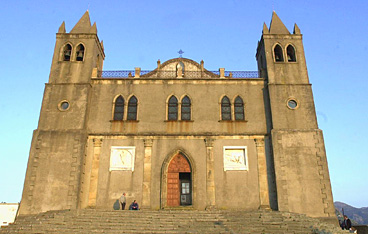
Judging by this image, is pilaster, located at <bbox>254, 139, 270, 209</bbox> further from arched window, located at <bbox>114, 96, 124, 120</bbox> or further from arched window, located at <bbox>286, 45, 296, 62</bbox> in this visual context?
arched window, located at <bbox>114, 96, 124, 120</bbox>

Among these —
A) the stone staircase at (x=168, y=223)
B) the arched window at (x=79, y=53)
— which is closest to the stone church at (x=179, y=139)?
the arched window at (x=79, y=53)

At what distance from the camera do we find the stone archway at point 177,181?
18250 mm

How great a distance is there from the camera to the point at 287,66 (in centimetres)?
2083

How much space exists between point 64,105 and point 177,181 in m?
8.30

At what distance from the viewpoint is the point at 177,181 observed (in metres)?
18.7

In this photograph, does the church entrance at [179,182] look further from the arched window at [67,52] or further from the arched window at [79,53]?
the arched window at [67,52]

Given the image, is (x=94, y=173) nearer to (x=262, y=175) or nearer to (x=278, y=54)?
(x=262, y=175)

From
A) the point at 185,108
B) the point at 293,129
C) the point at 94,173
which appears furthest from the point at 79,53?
the point at 293,129

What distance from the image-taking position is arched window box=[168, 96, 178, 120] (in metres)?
20.1

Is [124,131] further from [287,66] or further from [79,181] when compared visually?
[287,66]

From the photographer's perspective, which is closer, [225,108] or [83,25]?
[225,108]

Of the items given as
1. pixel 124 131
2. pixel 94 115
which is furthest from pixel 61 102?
pixel 124 131

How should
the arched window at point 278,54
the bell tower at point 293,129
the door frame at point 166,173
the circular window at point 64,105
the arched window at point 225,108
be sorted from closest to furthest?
the bell tower at point 293,129 → the door frame at point 166,173 → the circular window at point 64,105 → the arched window at point 225,108 → the arched window at point 278,54

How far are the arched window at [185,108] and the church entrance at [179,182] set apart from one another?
243cm
